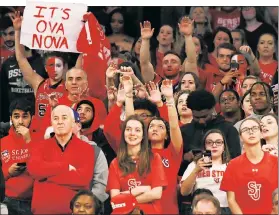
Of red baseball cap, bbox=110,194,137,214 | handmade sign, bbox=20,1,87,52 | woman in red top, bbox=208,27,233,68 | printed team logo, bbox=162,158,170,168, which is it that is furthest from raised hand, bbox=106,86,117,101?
woman in red top, bbox=208,27,233,68

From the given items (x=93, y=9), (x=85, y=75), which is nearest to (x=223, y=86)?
Result: (x=85, y=75)

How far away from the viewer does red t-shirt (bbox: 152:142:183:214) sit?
1463cm

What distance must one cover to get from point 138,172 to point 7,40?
3.51 meters

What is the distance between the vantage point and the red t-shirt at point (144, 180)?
47.8 ft

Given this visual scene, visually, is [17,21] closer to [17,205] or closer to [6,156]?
[6,156]

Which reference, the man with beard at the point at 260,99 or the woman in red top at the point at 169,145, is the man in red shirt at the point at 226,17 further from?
the woman in red top at the point at 169,145

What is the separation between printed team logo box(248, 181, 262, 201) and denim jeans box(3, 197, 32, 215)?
2.29 m

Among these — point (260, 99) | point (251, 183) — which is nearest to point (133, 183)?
point (251, 183)

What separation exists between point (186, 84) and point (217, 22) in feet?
9.17

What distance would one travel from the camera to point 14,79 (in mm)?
16719

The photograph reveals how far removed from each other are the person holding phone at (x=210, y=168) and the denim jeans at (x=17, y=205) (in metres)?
1.64

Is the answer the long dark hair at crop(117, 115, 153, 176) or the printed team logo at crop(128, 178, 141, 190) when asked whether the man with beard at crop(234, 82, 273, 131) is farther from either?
the printed team logo at crop(128, 178, 141, 190)

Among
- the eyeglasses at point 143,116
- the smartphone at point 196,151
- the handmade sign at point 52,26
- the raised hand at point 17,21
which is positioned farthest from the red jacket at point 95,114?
the raised hand at point 17,21

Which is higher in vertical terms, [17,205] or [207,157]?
[207,157]
